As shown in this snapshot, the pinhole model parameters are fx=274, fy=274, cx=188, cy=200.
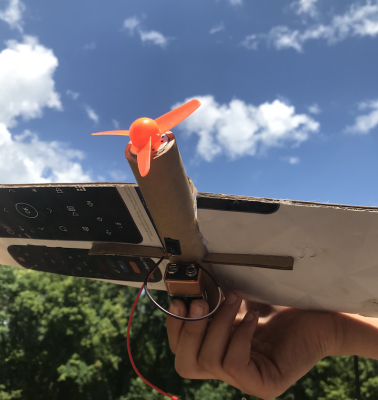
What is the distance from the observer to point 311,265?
0.79m

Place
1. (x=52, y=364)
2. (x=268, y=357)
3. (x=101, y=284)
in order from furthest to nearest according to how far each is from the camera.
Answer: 1. (x=101, y=284)
2. (x=52, y=364)
3. (x=268, y=357)

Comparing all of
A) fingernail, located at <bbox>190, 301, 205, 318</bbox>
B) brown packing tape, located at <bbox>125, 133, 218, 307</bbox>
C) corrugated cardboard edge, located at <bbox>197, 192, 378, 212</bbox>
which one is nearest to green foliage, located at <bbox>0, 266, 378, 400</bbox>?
fingernail, located at <bbox>190, 301, 205, 318</bbox>

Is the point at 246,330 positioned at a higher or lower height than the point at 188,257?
lower

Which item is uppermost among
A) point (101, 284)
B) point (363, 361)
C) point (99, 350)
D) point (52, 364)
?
point (101, 284)

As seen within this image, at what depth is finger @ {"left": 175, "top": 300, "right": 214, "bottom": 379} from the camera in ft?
2.68

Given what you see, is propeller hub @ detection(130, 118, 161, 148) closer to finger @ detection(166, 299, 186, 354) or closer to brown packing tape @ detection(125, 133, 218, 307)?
brown packing tape @ detection(125, 133, 218, 307)

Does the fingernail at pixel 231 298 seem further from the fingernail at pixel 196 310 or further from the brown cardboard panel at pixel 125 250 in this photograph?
the brown cardboard panel at pixel 125 250

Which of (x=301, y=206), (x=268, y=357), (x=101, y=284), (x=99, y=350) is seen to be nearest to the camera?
(x=301, y=206)

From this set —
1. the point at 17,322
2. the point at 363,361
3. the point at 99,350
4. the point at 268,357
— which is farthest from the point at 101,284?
the point at 268,357

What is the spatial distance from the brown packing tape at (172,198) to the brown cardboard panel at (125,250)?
0.08 meters

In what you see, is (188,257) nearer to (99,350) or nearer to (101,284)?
(99,350)

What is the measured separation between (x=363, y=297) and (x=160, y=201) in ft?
2.28

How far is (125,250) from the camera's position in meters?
0.91

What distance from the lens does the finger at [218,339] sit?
84 cm
